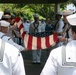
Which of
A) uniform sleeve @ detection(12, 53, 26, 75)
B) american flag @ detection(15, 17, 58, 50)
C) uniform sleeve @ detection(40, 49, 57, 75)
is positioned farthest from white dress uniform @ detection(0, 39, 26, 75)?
american flag @ detection(15, 17, 58, 50)

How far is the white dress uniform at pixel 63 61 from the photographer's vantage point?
9.61ft

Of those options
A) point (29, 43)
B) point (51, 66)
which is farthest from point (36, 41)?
point (51, 66)

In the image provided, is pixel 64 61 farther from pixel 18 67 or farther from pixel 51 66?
pixel 18 67

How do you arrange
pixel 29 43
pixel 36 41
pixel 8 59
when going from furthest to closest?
pixel 36 41
pixel 29 43
pixel 8 59

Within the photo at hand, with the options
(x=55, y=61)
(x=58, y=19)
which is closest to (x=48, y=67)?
(x=55, y=61)

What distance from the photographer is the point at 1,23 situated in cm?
659

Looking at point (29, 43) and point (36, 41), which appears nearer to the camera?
point (29, 43)

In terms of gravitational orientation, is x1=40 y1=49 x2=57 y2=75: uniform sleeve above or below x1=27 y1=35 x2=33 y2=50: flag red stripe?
above

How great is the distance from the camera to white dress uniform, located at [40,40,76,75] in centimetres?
293

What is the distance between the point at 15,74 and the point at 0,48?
263 millimetres

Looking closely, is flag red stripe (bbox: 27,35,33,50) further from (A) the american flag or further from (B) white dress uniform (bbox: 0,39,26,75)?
(B) white dress uniform (bbox: 0,39,26,75)

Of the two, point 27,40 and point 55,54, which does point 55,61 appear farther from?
point 27,40

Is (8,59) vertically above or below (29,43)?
above

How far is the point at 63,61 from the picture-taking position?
2.93 m
